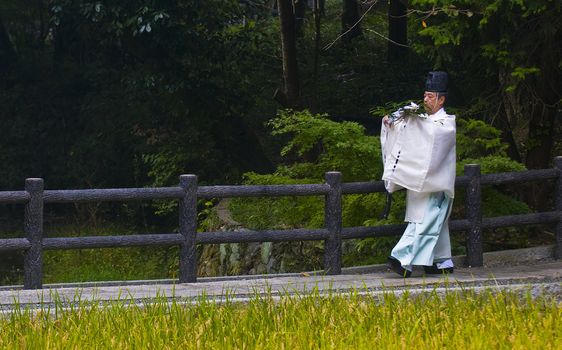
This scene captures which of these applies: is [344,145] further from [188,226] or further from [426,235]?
[188,226]

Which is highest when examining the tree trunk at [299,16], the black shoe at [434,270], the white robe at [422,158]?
the tree trunk at [299,16]

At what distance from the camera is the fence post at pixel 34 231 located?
10867 millimetres

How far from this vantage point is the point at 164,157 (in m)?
19.8

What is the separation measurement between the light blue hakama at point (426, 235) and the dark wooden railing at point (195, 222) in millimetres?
659

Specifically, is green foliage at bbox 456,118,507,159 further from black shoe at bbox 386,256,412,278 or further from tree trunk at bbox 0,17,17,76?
tree trunk at bbox 0,17,17,76

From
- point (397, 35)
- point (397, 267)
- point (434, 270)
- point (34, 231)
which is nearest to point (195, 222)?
point (34, 231)

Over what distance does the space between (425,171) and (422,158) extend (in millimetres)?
130

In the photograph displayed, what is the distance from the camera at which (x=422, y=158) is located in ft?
36.5

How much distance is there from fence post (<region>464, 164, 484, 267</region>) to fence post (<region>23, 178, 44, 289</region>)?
435 centimetres

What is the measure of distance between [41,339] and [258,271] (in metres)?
Answer: 7.54

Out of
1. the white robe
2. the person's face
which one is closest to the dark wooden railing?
the white robe

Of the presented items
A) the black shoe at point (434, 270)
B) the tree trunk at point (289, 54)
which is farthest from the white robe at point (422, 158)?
the tree trunk at point (289, 54)

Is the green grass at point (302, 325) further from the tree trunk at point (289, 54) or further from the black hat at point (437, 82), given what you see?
the tree trunk at point (289, 54)

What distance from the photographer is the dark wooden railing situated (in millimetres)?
10922
